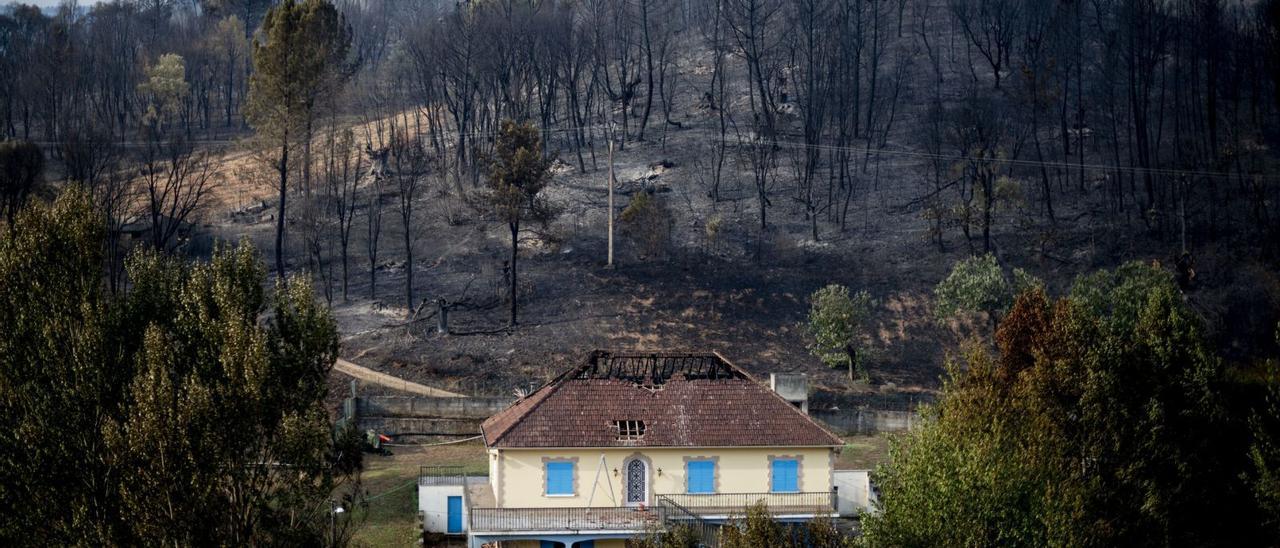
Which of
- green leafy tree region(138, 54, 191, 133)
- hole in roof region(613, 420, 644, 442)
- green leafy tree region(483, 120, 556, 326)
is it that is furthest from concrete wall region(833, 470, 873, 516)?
green leafy tree region(138, 54, 191, 133)

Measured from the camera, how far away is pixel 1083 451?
128 feet

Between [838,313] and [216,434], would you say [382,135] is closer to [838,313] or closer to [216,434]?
[838,313]

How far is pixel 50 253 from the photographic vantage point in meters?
33.3

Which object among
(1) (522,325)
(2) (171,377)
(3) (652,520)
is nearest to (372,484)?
(3) (652,520)

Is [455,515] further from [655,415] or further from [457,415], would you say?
[457,415]

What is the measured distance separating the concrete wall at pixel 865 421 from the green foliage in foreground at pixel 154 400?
2563 cm

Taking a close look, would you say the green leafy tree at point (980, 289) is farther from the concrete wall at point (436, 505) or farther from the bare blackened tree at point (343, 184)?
the concrete wall at point (436, 505)

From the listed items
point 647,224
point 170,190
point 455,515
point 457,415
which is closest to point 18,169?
point 170,190

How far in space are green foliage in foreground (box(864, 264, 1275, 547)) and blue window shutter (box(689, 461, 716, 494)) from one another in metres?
5.71

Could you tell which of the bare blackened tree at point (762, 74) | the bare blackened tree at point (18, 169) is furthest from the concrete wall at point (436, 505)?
the bare blackened tree at point (762, 74)

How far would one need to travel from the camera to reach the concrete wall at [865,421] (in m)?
55.8

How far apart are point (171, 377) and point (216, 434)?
1860mm

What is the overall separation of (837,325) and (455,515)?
25.0 m

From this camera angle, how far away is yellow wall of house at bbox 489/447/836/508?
41.8 metres
